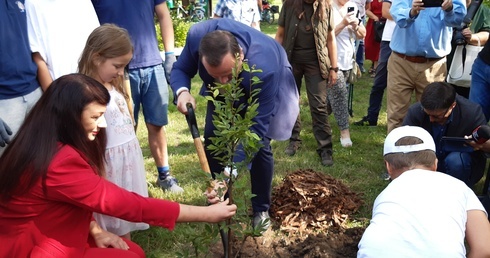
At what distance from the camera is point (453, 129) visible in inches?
152

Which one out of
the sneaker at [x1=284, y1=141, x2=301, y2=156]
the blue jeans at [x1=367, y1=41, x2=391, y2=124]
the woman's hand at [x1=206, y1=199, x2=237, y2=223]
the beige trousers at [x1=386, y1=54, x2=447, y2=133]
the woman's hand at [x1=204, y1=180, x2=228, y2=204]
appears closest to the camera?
the woman's hand at [x1=206, y1=199, x2=237, y2=223]

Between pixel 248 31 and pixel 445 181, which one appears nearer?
pixel 445 181

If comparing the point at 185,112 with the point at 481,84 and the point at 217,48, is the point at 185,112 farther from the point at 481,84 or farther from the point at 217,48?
the point at 481,84

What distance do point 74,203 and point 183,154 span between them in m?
3.14

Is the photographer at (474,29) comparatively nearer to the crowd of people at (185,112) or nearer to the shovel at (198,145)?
the crowd of people at (185,112)

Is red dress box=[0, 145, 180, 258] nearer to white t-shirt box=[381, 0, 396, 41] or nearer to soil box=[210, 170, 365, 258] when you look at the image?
soil box=[210, 170, 365, 258]

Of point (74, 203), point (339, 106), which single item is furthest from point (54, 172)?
point (339, 106)

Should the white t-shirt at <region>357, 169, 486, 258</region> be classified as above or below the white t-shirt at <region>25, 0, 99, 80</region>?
below

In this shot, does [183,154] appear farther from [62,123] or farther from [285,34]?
[62,123]

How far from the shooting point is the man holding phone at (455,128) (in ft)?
12.5

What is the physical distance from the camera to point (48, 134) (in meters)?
2.25

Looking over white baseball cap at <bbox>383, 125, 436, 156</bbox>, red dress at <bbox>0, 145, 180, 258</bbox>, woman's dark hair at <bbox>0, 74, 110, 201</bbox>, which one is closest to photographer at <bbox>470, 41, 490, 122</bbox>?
white baseball cap at <bbox>383, 125, 436, 156</bbox>

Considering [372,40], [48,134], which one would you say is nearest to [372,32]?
[372,40]

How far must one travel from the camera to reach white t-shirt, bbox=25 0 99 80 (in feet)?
11.1
